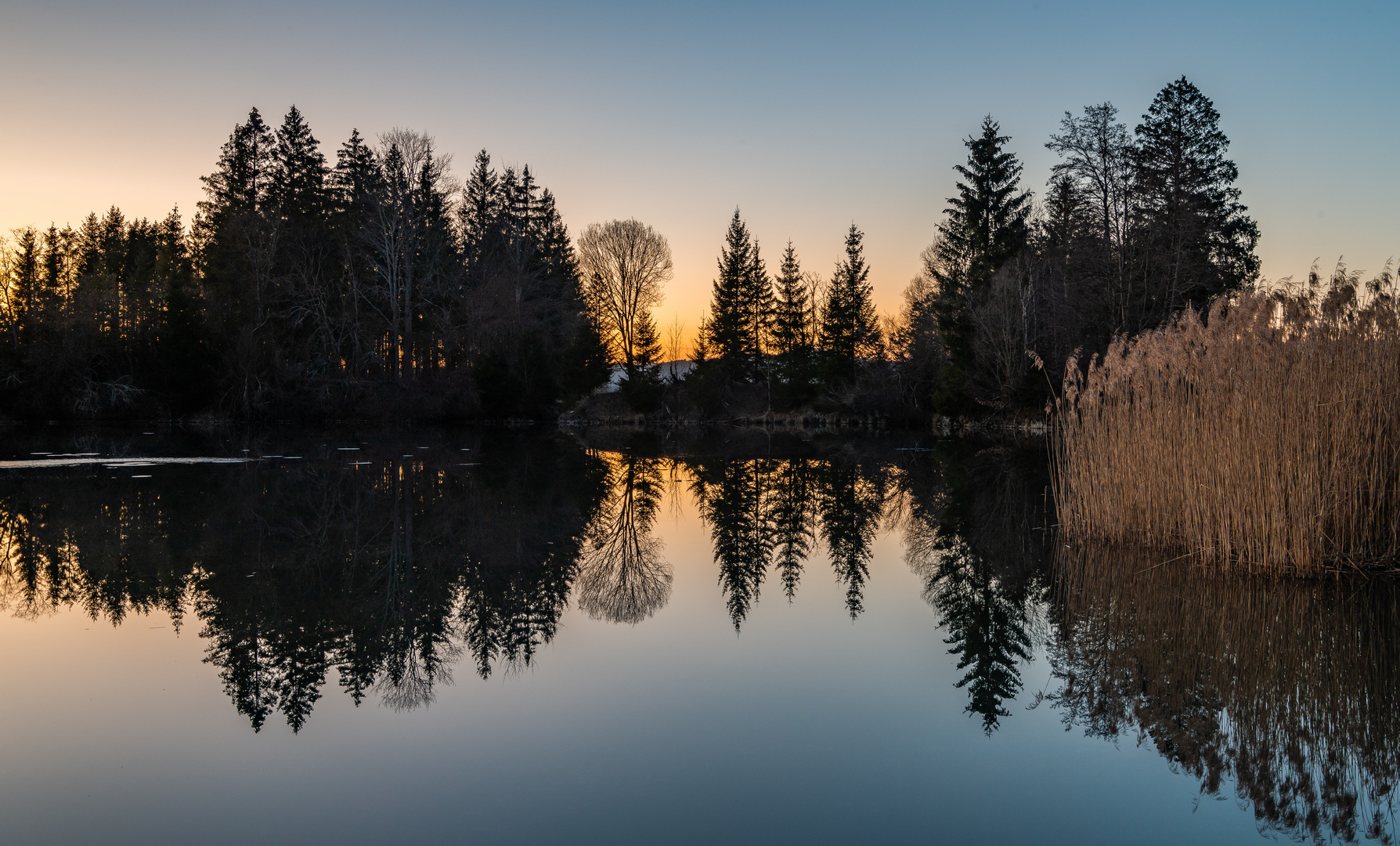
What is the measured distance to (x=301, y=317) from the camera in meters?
35.6

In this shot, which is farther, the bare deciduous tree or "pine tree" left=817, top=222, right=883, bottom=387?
the bare deciduous tree

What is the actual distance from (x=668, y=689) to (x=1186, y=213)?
88.6 ft

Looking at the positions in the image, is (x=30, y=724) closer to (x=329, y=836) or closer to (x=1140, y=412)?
(x=329, y=836)

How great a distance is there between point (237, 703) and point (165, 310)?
37.4 metres

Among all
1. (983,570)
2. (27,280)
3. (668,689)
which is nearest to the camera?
(668,689)

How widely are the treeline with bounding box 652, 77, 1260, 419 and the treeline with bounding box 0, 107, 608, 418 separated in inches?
457

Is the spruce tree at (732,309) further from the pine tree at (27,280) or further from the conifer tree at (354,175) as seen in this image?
the pine tree at (27,280)

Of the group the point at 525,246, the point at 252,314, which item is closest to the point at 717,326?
the point at 525,246

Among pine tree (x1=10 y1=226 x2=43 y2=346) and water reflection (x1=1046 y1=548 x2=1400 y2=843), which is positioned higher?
pine tree (x1=10 y1=226 x2=43 y2=346)

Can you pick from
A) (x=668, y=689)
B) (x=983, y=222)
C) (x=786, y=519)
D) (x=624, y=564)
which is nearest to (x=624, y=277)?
(x=983, y=222)

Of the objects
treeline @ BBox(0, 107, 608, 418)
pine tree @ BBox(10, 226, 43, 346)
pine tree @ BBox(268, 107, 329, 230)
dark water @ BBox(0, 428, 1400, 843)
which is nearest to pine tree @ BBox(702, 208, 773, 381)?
treeline @ BBox(0, 107, 608, 418)

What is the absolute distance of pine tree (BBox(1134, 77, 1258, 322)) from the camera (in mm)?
26125

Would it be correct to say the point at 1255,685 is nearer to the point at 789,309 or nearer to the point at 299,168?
the point at 299,168

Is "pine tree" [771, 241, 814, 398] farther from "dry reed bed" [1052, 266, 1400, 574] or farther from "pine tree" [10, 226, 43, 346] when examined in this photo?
"dry reed bed" [1052, 266, 1400, 574]
